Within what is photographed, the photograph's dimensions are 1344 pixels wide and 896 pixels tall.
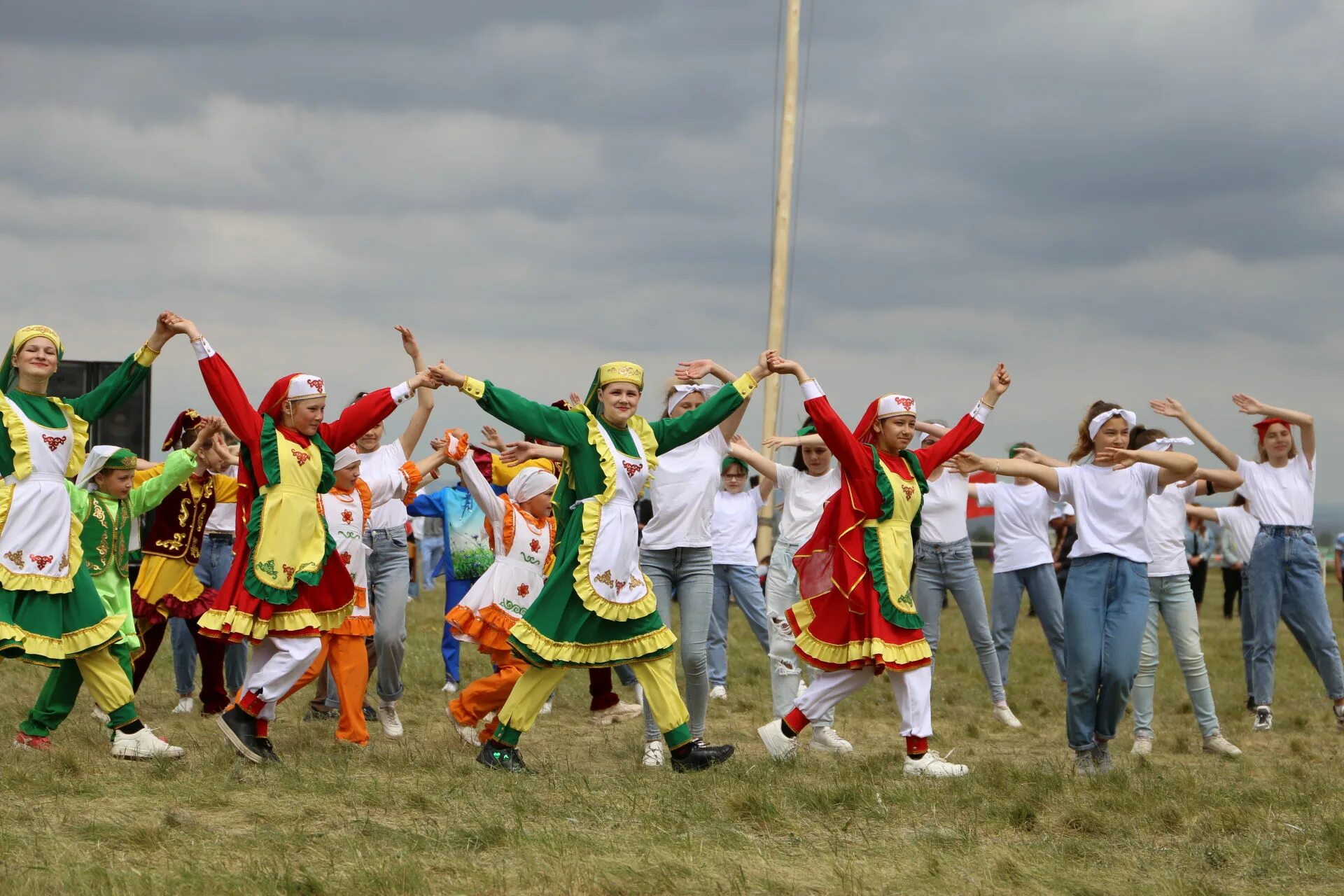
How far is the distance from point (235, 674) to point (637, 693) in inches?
121

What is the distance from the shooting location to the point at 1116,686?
761 centimetres

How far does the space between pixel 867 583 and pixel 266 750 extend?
10.7 ft

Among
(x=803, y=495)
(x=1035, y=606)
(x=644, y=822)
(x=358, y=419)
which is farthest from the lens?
(x=1035, y=606)

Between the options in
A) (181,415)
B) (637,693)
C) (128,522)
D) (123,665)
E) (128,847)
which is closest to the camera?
(128,847)

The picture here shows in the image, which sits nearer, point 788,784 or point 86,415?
point 788,784

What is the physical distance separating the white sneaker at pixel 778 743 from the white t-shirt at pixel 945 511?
2.75m

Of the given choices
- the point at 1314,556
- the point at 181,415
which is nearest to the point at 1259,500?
the point at 1314,556

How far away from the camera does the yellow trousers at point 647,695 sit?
24.7 feet

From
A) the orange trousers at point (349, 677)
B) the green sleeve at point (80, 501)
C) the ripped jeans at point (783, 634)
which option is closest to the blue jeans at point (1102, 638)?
the ripped jeans at point (783, 634)

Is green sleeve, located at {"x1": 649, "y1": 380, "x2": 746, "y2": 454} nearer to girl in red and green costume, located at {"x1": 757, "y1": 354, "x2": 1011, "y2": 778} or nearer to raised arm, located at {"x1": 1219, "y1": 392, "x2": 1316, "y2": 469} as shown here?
girl in red and green costume, located at {"x1": 757, "y1": 354, "x2": 1011, "y2": 778}

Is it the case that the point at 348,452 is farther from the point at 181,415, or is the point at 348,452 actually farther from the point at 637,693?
the point at 637,693

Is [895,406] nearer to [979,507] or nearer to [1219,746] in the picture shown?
[1219,746]

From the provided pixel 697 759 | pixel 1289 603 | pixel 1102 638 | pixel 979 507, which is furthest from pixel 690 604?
pixel 979 507

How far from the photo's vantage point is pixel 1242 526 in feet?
36.4
